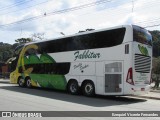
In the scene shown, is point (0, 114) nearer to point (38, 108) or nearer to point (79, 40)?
point (38, 108)

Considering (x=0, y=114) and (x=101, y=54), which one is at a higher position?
(x=101, y=54)

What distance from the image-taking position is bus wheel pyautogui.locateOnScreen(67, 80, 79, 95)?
19892mm

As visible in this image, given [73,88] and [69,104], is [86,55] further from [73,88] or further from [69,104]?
[69,104]

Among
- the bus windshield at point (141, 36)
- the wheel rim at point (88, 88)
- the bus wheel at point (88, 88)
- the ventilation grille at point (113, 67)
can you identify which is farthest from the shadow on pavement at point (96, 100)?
the bus windshield at point (141, 36)

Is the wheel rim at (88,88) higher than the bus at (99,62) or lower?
lower

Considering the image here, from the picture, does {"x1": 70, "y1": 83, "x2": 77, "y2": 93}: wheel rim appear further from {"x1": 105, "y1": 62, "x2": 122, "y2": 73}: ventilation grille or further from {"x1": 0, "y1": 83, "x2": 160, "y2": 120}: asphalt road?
{"x1": 105, "y1": 62, "x2": 122, "y2": 73}: ventilation grille

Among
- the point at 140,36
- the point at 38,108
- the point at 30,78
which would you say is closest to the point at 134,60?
the point at 140,36

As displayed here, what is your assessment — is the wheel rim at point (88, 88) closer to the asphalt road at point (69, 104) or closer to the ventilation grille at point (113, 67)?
the asphalt road at point (69, 104)

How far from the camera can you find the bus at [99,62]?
16.8 m

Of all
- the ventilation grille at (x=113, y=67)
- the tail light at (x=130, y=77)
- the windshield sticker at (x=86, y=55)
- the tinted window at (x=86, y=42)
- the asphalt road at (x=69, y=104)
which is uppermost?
the tinted window at (x=86, y=42)

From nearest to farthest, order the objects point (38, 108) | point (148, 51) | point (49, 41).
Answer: point (38, 108) → point (148, 51) → point (49, 41)

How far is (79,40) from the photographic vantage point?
65.4ft

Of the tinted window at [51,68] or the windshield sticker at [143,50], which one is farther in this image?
the tinted window at [51,68]

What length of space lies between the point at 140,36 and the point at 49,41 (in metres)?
7.63
